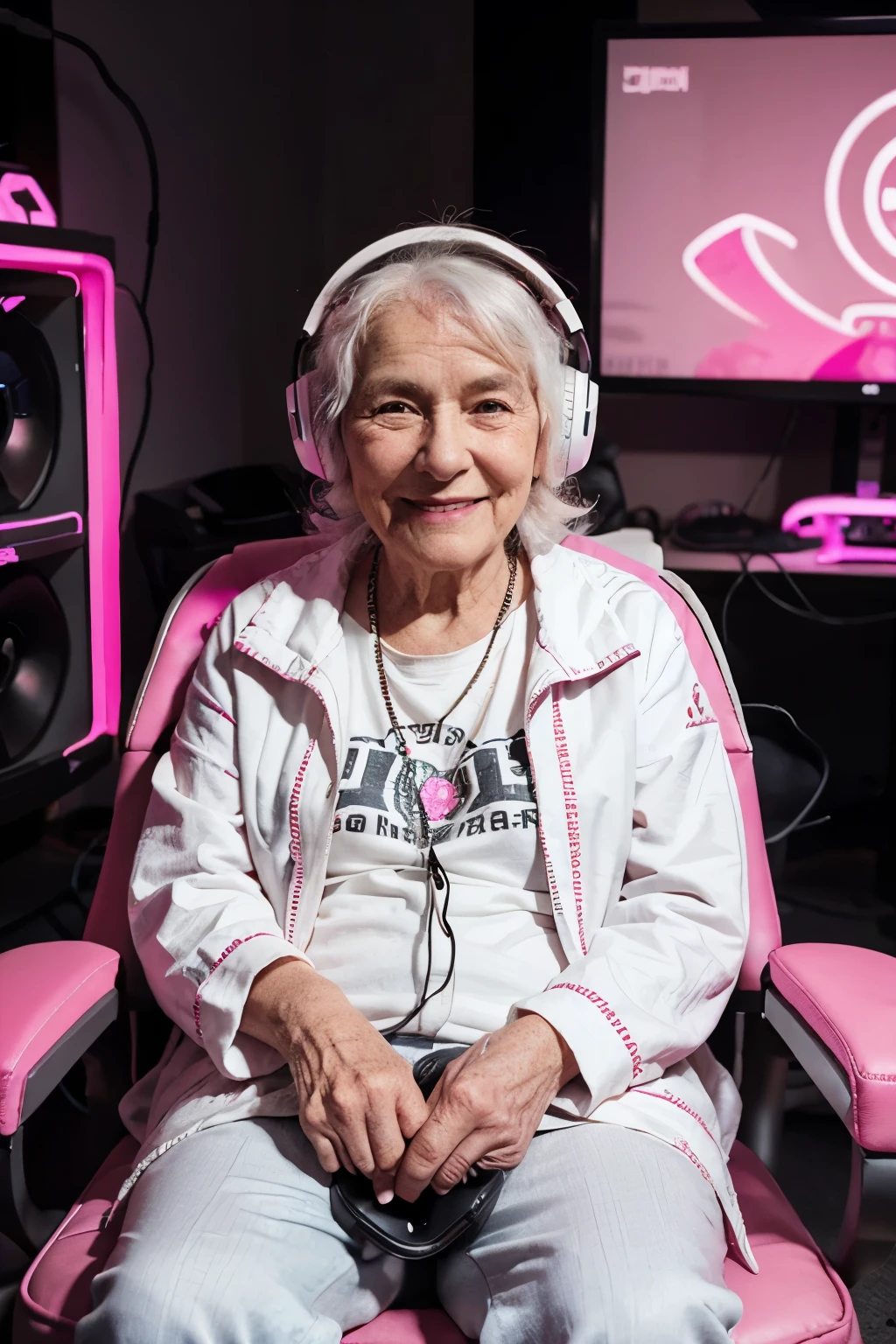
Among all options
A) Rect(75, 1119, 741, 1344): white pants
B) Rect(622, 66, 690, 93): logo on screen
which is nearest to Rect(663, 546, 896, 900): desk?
Rect(622, 66, 690, 93): logo on screen

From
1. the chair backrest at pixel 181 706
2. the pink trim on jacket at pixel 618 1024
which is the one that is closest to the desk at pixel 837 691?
the chair backrest at pixel 181 706

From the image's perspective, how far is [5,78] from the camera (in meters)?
2.05

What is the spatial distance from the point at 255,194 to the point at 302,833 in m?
2.29

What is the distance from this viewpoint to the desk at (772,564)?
7.65 ft

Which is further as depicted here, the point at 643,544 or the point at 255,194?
the point at 255,194

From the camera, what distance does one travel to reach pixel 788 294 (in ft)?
8.20

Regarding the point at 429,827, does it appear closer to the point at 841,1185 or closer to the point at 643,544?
the point at 643,544

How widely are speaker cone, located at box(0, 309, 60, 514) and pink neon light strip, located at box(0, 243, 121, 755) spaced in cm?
→ 7

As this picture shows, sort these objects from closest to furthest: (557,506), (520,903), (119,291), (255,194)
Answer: (520,903) < (557,506) < (119,291) < (255,194)

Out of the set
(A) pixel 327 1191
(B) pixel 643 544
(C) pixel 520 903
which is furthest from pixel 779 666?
(A) pixel 327 1191

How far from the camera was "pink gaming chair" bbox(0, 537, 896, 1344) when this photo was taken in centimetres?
103

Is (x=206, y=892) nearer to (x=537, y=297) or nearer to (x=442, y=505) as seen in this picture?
(x=442, y=505)

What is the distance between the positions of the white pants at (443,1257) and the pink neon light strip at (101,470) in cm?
90

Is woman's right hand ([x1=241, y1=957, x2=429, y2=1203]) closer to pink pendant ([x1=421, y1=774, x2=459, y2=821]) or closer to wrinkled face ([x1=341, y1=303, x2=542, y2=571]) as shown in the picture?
pink pendant ([x1=421, y1=774, x2=459, y2=821])
